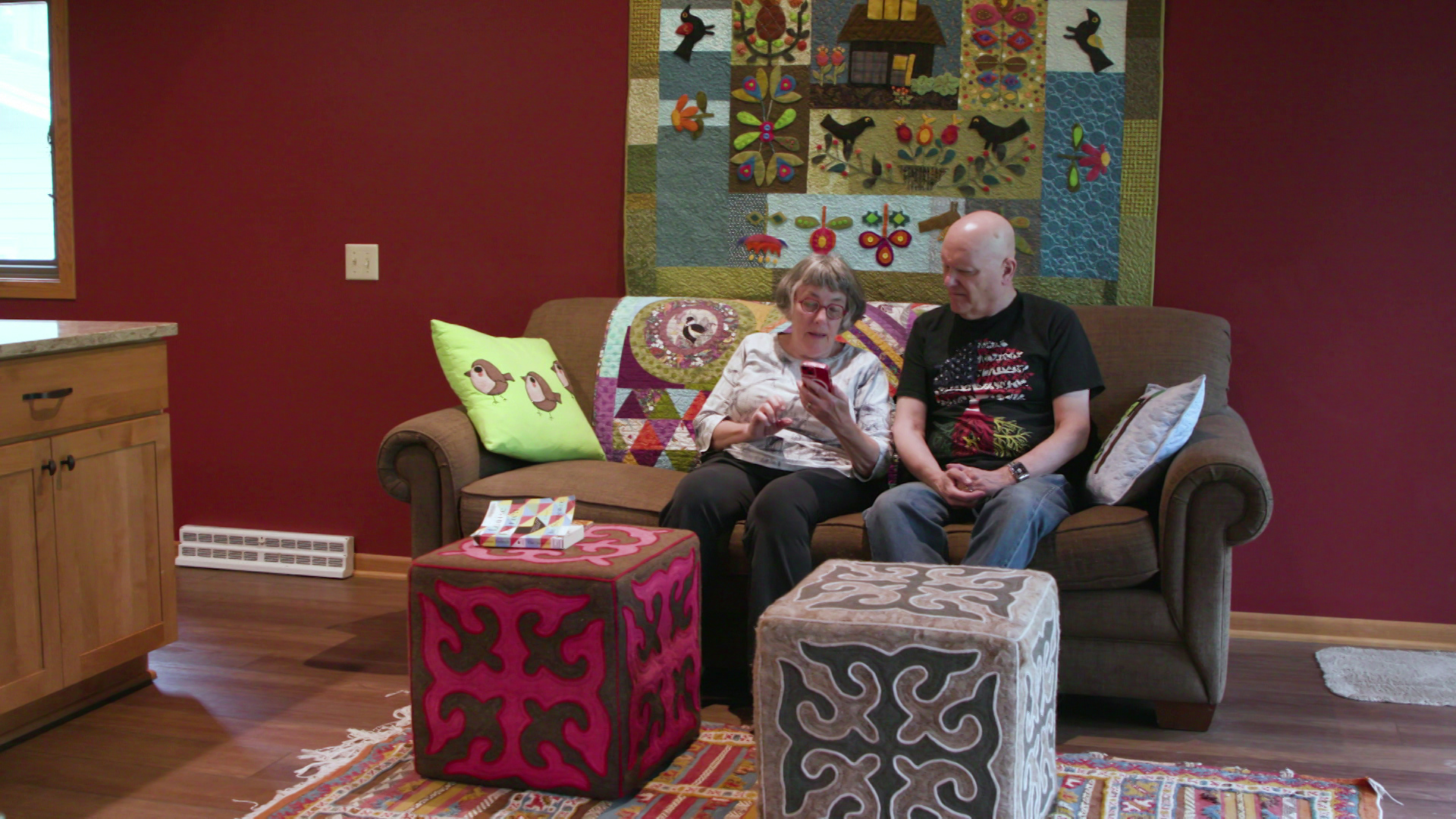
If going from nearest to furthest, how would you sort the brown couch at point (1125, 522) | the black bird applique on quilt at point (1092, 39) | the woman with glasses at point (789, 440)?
the brown couch at point (1125, 522)
the woman with glasses at point (789, 440)
the black bird applique on quilt at point (1092, 39)

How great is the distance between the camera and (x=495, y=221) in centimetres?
364

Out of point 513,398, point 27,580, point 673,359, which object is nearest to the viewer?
point 27,580

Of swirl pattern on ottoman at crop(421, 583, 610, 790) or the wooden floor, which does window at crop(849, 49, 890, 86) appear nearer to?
the wooden floor

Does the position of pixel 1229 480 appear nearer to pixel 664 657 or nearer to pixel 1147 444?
pixel 1147 444

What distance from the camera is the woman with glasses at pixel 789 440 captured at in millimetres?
2512

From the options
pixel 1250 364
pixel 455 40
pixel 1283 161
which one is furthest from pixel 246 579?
pixel 1283 161

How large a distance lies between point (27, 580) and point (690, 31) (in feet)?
7.29

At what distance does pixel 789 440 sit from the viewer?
2.80 metres

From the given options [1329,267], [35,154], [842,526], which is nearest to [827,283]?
[842,526]

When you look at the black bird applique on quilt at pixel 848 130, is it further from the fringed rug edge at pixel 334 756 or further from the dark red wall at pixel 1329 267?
the fringed rug edge at pixel 334 756

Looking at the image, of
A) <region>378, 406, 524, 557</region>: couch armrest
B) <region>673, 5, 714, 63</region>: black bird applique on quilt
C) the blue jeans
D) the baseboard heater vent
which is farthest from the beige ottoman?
the baseboard heater vent

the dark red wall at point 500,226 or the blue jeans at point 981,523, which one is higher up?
the dark red wall at point 500,226

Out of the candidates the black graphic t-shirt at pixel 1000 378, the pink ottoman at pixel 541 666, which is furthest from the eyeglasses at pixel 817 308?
the pink ottoman at pixel 541 666

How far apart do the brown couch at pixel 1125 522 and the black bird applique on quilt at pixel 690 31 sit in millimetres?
1282
